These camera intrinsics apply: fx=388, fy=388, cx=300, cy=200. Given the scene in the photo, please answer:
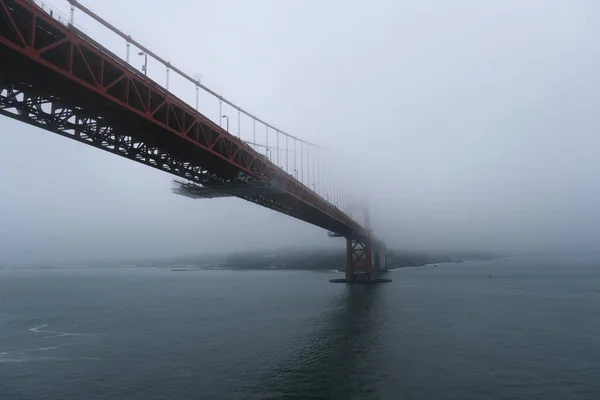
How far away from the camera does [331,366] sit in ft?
91.7

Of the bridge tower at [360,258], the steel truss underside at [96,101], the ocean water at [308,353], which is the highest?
the steel truss underside at [96,101]

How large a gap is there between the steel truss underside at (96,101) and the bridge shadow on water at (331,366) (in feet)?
53.8

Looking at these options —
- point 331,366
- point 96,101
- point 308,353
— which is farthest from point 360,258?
point 96,101

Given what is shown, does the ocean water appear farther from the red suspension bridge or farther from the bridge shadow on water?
the red suspension bridge

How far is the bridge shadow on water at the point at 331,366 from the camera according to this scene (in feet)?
A: 74.8

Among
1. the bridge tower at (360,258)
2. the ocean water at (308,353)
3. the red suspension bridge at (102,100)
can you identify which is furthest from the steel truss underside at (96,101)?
the bridge tower at (360,258)

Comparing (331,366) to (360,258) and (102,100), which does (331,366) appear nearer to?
(102,100)

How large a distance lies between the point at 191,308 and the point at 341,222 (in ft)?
117

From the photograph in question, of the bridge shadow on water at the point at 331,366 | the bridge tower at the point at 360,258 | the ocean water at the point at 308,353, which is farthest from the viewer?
the bridge tower at the point at 360,258

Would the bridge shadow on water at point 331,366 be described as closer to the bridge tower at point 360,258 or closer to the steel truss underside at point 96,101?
the steel truss underside at point 96,101

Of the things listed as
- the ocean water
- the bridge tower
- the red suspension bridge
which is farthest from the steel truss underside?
the bridge tower

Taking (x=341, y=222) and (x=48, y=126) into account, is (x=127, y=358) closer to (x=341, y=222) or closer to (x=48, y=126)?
(x=48, y=126)

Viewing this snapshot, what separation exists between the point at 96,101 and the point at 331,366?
74.7 feet

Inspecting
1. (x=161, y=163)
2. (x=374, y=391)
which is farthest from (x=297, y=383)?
(x=161, y=163)
